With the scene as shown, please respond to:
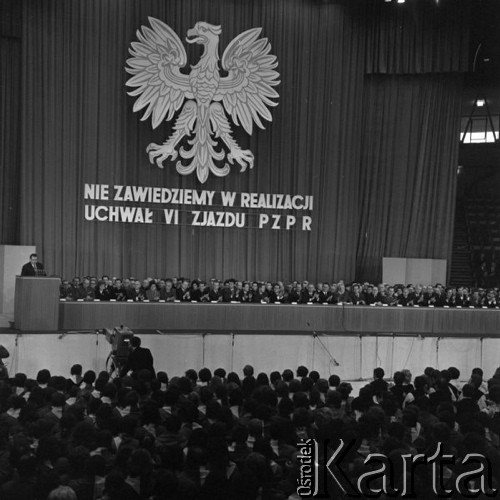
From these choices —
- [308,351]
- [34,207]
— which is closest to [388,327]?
[308,351]

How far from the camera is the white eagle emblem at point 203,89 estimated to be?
2050 cm

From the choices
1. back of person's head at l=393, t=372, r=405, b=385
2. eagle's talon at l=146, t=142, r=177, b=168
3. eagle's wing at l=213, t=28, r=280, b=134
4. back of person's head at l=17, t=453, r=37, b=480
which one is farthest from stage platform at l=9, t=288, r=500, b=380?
eagle's wing at l=213, t=28, r=280, b=134

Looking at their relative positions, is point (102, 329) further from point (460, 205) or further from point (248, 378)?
point (460, 205)

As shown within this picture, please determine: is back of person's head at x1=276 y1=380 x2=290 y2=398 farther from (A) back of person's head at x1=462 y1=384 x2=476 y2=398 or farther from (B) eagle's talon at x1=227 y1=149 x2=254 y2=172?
(B) eagle's talon at x1=227 y1=149 x2=254 y2=172

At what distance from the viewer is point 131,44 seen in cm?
2028

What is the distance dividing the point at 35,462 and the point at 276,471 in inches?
76.3

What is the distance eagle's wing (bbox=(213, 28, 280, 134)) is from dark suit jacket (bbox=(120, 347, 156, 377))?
11520 millimetres

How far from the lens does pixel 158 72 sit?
2055 centimetres

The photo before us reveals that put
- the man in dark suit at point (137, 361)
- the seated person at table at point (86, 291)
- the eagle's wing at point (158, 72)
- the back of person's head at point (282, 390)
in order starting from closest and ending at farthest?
the back of person's head at point (282, 390) → the man in dark suit at point (137, 361) → the seated person at table at point (86, 291) → the eagle's wing at point (158, 72)

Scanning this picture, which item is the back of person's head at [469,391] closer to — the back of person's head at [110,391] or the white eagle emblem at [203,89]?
the back of person's head at [110,391]

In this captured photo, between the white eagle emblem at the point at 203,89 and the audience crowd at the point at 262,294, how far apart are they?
189 inches

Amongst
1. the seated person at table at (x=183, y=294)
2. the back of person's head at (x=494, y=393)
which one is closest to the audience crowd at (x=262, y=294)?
the seated person at table at (x=183, y=294)

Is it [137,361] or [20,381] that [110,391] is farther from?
[137,361]

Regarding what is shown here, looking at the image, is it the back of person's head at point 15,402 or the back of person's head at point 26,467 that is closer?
the back of person's head at point 26,467
